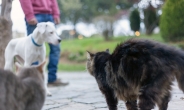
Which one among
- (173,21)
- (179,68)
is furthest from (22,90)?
(173,21)

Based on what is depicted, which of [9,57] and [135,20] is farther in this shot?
[135,20]

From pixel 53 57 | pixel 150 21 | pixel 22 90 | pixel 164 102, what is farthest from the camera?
pixel 150 21

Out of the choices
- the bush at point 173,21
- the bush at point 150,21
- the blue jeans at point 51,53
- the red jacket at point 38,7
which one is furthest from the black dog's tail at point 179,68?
the bush at point 150,21

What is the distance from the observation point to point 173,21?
9586mm

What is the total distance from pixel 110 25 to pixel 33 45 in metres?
12.9

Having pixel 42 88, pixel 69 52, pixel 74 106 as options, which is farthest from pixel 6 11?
pixel 69 52

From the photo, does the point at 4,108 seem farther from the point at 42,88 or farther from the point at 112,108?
the point at 112,108

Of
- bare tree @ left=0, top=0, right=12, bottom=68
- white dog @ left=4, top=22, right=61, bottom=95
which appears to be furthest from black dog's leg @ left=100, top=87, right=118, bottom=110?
bare tree @ left=0, top=0, right=12, bottom=68

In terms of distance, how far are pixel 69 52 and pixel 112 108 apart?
12279 millimetres

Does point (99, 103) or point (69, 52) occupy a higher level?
point (99, 103)

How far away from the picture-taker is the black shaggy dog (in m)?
2.60

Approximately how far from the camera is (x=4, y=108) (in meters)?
2.29

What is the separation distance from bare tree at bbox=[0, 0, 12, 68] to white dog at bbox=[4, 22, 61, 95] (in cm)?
37

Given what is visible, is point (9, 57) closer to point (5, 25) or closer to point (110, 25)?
point (5, 25)
